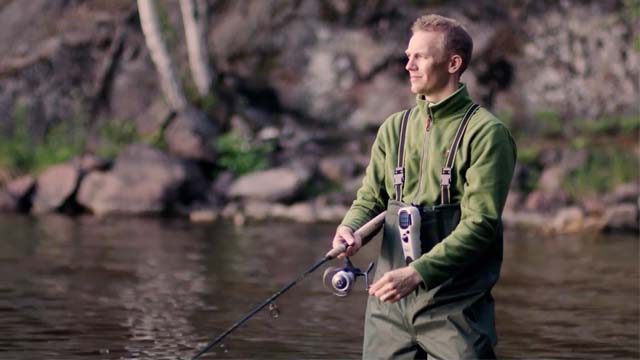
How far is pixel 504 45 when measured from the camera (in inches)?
1013

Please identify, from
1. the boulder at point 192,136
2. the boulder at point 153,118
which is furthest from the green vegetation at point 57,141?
the boulder at point 192,136

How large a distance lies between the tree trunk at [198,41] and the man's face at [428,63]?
20418 millimetres

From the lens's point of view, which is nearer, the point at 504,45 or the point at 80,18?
the point at 504,45

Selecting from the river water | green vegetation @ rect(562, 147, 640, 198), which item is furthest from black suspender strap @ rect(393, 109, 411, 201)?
green vegetation @ rect(562, 147, 640, 198)

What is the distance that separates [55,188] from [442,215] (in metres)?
17.7

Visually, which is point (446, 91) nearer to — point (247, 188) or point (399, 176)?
point (399, 176)

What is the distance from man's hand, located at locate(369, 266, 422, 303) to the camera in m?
4.74

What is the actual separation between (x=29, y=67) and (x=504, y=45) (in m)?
9.13

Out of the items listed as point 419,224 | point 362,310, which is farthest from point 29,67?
point 419,224

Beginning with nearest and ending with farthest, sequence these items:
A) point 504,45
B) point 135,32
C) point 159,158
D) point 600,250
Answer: point 600,250
point 159,158
point 504,45
point 135,32

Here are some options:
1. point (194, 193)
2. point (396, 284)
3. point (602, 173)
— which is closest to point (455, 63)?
point (396, 284)

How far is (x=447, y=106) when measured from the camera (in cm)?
498

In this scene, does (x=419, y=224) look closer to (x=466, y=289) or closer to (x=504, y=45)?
(x=466, y=289)

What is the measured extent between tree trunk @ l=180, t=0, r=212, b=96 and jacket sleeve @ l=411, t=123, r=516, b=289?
20.6 metres
